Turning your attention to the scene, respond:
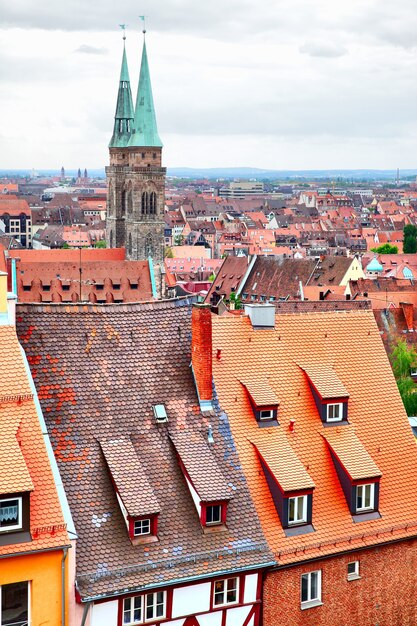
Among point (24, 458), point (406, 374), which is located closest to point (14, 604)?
point (24, 458)

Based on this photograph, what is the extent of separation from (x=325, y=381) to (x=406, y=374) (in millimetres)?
28032

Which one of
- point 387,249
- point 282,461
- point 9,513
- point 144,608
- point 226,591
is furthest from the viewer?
point 387,249

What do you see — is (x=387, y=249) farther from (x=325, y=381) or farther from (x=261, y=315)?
(x=325, y=381)

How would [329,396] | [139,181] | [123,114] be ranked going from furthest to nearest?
[123,114] < [139,181] < [329,396]

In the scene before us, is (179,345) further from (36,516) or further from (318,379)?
(36,516)

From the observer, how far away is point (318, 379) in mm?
29203

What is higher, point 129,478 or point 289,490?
point 129,478

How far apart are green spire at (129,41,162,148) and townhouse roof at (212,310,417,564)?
112957 mm

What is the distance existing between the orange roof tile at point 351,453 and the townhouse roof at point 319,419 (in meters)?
0.06

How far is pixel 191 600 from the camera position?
2388cm

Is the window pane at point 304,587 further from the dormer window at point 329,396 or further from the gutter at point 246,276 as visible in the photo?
the gutter at point 246,276

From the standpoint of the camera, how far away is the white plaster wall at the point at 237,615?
24578 millimetres

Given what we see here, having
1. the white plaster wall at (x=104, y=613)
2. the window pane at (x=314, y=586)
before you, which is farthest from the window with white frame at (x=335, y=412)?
the white plaster wall at (x=104, y=613)

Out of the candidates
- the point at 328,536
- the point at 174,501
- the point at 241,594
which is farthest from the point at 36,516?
the point at 328,536
